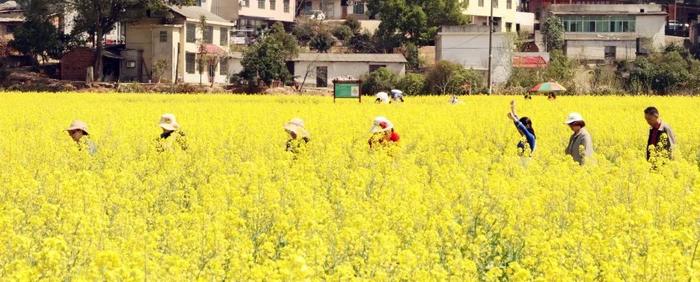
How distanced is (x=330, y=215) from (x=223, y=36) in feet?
176

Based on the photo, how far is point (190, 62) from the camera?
58375 millimetres

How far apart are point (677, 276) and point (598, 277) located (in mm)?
1049

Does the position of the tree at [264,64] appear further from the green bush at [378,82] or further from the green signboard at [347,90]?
the green signboard at [347,90]

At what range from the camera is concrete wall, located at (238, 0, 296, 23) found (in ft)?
232

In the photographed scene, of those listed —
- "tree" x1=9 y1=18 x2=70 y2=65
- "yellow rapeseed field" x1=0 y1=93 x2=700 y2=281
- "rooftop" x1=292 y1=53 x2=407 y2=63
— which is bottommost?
"yellow rapeseed field" x1=0 y1=93 x2=700 y2=281

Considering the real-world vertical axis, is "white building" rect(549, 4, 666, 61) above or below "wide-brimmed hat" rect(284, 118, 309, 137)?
above

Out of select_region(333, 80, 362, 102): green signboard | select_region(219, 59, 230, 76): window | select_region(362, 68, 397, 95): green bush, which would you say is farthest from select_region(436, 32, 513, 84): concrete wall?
select_region(333, 80, 362, 102): green signboard

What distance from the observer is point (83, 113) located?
2400cm

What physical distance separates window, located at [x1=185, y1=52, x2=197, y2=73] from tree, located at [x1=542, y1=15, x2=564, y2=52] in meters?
19.1

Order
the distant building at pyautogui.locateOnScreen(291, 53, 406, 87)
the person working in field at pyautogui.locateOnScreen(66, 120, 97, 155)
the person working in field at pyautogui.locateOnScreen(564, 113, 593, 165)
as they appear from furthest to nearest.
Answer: the distant building at pyautogui.locateOnScreen(291, 53, 406, 87)
the person working in field at pyautogui.locateOnScreen(66, 120, 97, 155)
the person working in field at pyautogui.locateOnScreen(564, 113, 593, 165)

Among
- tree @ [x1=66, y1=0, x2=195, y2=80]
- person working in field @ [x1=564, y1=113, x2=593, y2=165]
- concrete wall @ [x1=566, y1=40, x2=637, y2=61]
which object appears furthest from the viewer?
concrete wall @ [x1=566, y1=40, x2=637, y2=61]

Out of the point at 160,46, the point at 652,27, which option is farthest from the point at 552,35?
the point at 160,46

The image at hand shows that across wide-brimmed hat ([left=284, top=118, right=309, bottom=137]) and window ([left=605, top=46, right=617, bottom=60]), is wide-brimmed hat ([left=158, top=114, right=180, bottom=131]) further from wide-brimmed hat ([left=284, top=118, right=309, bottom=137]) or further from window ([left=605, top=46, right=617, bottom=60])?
window ([left=605, top=46, right=617, bottom=60])

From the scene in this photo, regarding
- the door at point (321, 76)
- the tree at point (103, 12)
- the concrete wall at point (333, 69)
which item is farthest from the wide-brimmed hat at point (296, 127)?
the door at point (321, 76)
